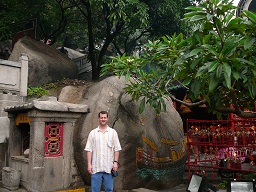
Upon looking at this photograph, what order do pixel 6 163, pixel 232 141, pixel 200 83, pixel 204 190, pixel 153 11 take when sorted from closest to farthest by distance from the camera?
pixel 200 83
pixel 204 190
pixel 232 141
pixel 6 163
pixel 153 11

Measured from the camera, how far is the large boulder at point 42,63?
11523 millimetres

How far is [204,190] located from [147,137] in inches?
138

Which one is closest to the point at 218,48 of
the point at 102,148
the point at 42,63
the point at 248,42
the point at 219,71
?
the point at 248,42

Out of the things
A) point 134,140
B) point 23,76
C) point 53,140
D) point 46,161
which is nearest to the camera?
point 46,161

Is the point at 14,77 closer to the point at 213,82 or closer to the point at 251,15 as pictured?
the point at 213,82

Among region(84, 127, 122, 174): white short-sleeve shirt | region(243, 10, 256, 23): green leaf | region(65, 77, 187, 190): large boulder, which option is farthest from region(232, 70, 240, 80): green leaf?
region(65, 77, 187, 190): large boulder

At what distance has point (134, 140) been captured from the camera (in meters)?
7.92

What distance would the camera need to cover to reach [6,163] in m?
8.62

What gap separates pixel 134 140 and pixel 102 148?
273 cm

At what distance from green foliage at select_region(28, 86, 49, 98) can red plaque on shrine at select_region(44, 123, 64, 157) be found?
132 inches

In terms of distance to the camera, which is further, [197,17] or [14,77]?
[14,77]

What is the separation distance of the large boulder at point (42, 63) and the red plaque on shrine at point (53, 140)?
14.4 ft

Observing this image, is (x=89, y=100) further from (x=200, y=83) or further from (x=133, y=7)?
(x=133, y=7)

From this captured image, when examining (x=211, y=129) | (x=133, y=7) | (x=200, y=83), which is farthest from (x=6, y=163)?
(x=133, y=7)
